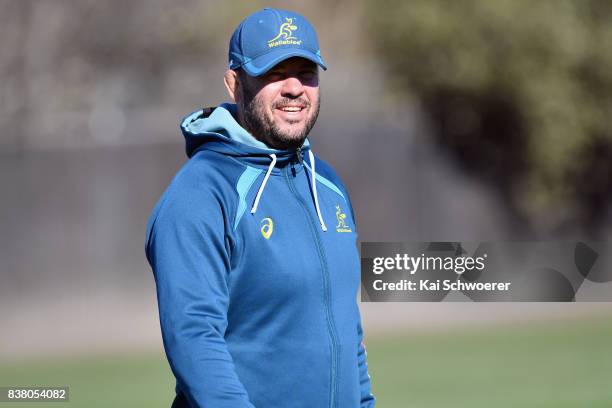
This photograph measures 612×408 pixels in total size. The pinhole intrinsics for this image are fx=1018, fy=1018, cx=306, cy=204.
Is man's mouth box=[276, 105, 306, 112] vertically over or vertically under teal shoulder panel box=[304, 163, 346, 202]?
over

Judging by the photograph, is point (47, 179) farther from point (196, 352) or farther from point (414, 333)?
point (196, 352)

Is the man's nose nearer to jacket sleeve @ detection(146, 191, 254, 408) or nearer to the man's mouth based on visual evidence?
the man's mouth

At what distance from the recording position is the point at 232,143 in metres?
2.07

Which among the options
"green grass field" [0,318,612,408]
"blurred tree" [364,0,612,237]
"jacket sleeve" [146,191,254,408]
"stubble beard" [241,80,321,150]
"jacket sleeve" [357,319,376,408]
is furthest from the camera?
"blurred tree" [364,0,612,237]

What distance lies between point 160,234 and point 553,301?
13.3 feet

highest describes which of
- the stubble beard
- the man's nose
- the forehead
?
the forehead

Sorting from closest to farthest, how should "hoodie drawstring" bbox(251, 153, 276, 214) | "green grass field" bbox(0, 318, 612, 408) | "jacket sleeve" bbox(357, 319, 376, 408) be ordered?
1. "hoodie drawstring" bbox(251, 153, 276, 214)
2. "jacket sleeve" bbox(357, 319, 376, 408)
3. "green grass field" bbox(0, 318, 612, 408)

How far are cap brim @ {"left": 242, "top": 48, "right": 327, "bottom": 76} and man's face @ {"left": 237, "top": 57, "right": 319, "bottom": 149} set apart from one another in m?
0.04

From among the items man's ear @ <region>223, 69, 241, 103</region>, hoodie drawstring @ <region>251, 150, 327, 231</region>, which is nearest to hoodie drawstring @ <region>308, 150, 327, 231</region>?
hoodie drawstring @ <region>251, 150, 327, 231</region>

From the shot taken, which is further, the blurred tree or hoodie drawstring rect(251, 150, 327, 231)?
the blurred tree

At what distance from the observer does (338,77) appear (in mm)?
5773

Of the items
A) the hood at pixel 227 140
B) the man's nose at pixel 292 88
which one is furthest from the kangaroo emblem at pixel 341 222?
the man's nose at pixel 292 88

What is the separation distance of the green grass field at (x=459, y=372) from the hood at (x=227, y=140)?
365 cm

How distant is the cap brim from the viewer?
2002mm
